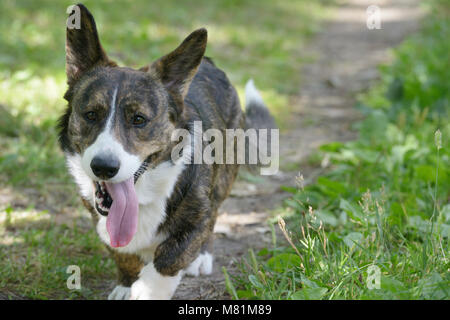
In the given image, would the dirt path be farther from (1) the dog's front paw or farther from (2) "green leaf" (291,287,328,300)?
(2) "green leaf" (291,287,328,300)

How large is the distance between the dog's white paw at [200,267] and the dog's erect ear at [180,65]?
1.04 meters

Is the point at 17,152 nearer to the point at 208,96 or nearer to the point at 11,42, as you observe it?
the point at 208,96

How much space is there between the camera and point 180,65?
313 centimetres

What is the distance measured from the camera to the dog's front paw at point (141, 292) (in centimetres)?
295

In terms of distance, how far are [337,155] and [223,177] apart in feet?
4.46

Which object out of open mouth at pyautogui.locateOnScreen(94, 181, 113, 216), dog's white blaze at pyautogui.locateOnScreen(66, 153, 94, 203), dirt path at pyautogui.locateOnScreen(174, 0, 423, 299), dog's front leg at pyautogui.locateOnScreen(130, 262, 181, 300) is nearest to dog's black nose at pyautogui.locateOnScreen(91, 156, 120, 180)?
open mouth at pyautogui.locateOnScreen(94, 181, 113, 216)

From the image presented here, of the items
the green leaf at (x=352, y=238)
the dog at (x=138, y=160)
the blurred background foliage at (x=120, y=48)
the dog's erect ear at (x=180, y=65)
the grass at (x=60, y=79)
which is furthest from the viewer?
the blurred background foliage at (x=120, y=48)

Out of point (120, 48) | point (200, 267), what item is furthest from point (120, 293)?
point (120, 48)

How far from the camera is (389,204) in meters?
3.53

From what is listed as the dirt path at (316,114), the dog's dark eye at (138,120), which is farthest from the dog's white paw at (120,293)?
the dog's dark eye at (138,120)

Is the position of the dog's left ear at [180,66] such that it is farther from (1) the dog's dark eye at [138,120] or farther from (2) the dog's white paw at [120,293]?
(2) the dog's white paw at [120,293]

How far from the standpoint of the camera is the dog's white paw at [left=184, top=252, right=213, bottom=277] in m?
3.40

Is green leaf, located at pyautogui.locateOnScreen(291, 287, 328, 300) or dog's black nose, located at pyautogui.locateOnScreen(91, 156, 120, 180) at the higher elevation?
dog's black nose, located at pyautogui.locateOnScreen(91, 156, 120, 180)

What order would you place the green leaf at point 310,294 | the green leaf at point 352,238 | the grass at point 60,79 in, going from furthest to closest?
1. the grass at point 60,79
2. the green leaf at point 352,238
3. the green leaf at point 310,294
